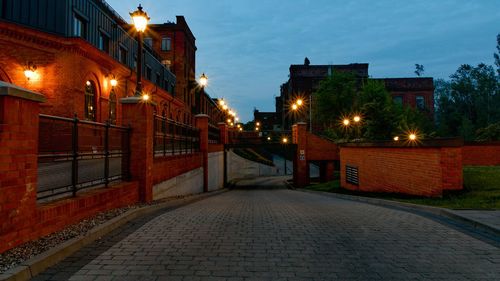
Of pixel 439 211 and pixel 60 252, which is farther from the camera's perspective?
pixel 439 211

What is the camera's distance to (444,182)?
1079 cm

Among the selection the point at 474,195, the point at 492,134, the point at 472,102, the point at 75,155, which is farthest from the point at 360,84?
the point at 75,155

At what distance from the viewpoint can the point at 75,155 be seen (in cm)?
641

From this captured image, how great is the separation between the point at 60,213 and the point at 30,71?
47.1 ft

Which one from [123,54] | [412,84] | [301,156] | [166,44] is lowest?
[301,156]

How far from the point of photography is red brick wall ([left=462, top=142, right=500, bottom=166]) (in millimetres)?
20922

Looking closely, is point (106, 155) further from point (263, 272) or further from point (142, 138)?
point (263, 272)

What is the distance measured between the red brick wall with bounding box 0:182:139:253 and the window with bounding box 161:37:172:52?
41.0 meters

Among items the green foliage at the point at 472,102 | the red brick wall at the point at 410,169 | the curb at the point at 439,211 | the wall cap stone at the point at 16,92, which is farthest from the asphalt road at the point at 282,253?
the green foliage at the point at 472,102

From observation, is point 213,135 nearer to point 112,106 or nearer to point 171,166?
point 112,106

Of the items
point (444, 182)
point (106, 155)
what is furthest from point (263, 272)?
point (444, 182)

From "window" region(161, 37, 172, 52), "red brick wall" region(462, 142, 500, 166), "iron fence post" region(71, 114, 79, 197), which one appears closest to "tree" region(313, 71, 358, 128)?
"window" region(161, 37, 172, 52)

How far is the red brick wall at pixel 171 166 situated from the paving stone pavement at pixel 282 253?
3715 millimetres

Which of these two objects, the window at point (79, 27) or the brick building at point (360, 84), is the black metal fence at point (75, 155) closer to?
the window at point (79, 27)
